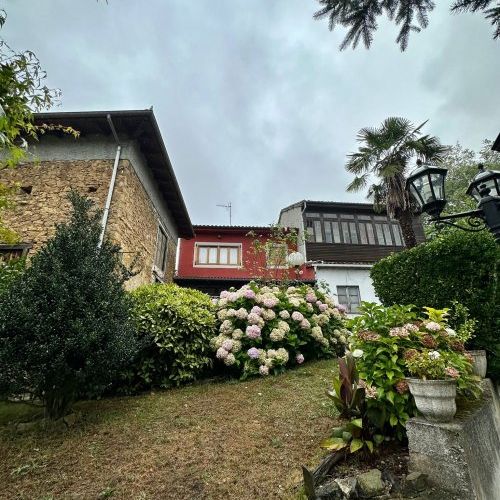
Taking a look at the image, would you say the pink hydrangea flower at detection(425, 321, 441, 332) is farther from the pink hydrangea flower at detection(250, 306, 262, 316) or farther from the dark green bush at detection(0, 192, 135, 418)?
the pink hydrangea flower at detection(250, 306, 262, 316)

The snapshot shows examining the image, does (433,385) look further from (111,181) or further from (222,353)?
(111,181)

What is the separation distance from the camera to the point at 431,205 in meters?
3.60

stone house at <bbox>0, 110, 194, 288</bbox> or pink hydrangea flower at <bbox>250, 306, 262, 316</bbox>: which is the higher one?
stone house at <bbox>0, 110, 194, 288</bbox>

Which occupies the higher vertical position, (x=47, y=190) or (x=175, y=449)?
(x=47, y=190)

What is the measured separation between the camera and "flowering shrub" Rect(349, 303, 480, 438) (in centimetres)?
210

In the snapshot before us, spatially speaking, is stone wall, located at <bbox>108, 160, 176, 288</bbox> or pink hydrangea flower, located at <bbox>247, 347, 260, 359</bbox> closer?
pink hydrangea flower, located at <bbox>247, 347, 260, 359</bbox>

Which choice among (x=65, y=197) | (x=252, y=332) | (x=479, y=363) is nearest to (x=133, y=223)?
(x=65, y=197)

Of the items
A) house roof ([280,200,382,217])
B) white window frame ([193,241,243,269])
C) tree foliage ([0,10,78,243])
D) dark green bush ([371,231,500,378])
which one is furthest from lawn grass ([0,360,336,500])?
house roof ([280,200,382,217])

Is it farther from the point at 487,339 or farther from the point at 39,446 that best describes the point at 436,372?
the point at 39,446

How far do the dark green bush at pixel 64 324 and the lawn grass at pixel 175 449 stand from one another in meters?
0.56

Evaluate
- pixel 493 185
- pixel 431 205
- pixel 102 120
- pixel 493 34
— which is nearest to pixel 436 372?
pixel 431 205

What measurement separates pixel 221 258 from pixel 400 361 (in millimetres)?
14287

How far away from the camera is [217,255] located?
53.5 feet

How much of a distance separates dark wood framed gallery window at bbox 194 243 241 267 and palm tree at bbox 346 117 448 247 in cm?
797
